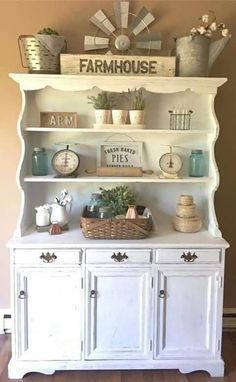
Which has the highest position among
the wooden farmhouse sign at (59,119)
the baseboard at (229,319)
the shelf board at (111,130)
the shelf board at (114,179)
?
the wooden farmhouse sign at (59,119)

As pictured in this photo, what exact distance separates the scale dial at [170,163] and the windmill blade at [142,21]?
84 cm

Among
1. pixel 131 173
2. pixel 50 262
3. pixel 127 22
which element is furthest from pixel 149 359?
pixel 127 22

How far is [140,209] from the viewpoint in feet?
9.50

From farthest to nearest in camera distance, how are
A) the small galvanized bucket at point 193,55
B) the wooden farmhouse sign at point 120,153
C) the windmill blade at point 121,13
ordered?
the wooden farmhouse sign at point 120,153 → the windmill blade at point 121,13 → the small galvanized bucket at point 193,55

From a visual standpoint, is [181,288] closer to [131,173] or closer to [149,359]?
[149,359]

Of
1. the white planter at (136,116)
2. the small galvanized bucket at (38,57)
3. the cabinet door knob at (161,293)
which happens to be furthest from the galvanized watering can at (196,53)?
the cabinet door knob at (161,293)

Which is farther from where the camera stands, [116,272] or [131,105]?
[131,105]

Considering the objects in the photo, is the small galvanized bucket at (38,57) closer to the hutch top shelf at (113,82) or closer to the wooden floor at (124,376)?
the hutch top shelf at (113,82)

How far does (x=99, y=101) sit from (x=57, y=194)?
702mm

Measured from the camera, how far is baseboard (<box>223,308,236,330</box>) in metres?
3.21

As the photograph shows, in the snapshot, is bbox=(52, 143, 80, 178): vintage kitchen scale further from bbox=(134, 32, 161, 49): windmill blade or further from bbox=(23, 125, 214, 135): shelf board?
bbox=(134, 32, 161, 49): windmill blade

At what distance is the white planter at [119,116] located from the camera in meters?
2.72

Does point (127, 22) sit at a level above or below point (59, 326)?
above

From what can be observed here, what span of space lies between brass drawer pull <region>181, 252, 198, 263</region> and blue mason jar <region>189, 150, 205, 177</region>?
0.56 meters
